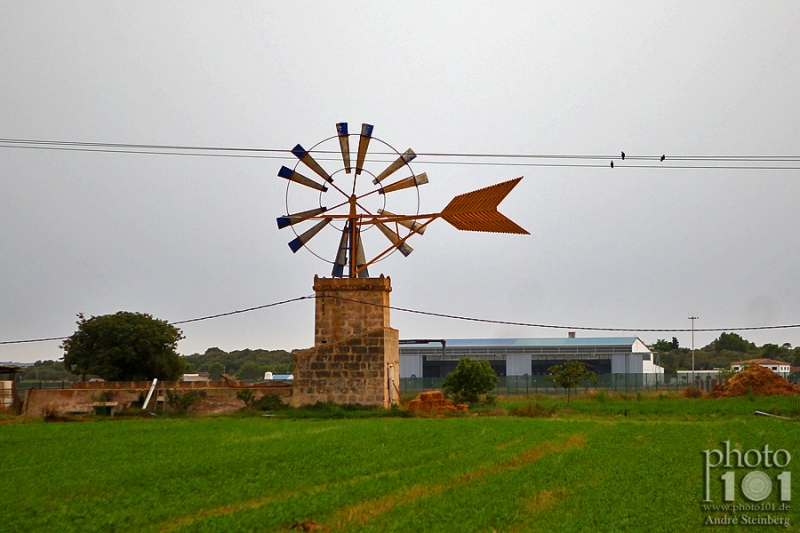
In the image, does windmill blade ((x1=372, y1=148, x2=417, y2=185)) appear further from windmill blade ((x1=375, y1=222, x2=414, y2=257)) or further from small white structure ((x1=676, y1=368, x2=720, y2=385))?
small white structure ((x1=676, y1=368, x2=720, y2=385))

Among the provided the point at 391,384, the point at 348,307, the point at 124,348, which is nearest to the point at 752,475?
the point at 391,384

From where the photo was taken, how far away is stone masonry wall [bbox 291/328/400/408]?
33250mm

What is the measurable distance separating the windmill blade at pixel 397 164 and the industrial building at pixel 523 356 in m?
43.4

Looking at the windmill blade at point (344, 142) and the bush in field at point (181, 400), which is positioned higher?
the windmill blade at point (344, 142)

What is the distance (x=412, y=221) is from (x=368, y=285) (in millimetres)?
3410

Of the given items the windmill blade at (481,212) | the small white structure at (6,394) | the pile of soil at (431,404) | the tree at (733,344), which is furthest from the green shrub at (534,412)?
the tree at (733,344)

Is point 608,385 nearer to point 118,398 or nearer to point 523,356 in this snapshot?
point 523,356

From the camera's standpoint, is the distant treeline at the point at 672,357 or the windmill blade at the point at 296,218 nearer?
the windmill blade at the point at 296,218

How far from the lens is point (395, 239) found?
1425 inches

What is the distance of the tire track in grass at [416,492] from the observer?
535 inches

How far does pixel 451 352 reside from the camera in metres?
81.1

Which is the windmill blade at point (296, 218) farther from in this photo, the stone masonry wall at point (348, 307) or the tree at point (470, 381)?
the tree at point (470, 381)

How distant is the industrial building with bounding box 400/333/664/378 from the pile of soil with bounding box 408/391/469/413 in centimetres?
4128

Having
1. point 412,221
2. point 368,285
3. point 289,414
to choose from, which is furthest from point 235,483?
point 412,221
